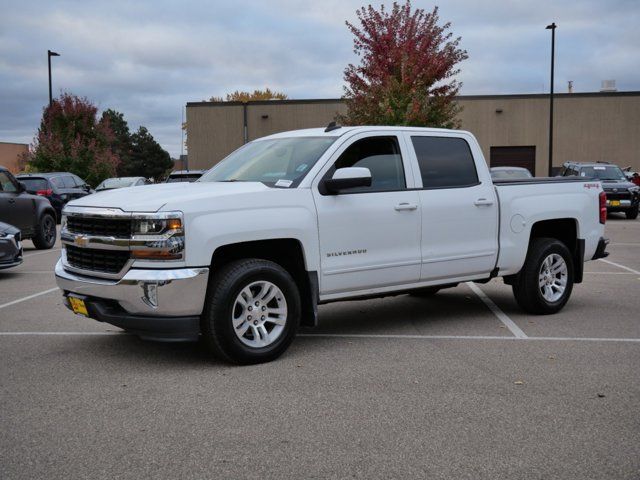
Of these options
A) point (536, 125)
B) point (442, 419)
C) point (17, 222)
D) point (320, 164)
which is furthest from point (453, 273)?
point (536, 125)

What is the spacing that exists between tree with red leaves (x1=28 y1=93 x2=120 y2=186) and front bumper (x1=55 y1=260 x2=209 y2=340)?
3240 centimetres

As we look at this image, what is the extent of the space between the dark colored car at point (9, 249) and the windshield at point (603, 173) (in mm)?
18458

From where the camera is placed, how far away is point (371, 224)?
21.9ft

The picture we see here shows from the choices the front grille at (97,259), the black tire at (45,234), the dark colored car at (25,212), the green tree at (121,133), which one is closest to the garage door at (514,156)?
the black tire at (45,234)

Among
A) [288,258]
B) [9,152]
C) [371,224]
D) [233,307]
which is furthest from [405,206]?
[9,152]

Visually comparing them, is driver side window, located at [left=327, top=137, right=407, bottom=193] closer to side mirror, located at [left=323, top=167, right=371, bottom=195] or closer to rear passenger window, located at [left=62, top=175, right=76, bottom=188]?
side mirror, located at [left=323, top=167, right=371, bottom=195]

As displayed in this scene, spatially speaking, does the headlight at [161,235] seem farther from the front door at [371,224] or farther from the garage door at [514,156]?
the garage door at [514,156]

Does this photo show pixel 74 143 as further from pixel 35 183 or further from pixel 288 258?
pixel 288 258

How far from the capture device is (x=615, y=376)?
567 centimetres

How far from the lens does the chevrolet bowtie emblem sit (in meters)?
6.07

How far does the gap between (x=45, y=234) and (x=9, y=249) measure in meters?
5.10

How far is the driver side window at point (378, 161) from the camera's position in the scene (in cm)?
681

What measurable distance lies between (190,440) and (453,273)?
12.3 ft

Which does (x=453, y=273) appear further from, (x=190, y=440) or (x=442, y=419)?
(x=190, y=440)
